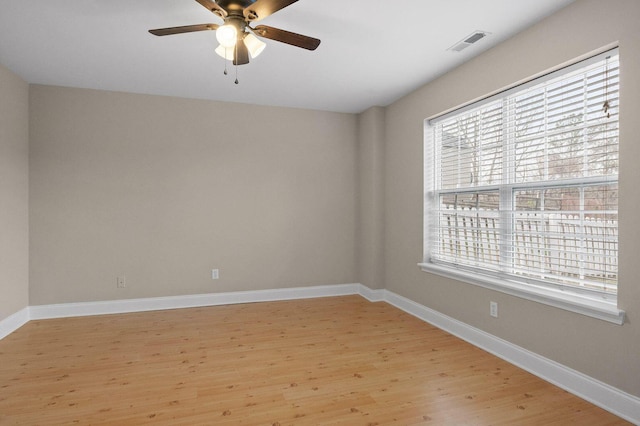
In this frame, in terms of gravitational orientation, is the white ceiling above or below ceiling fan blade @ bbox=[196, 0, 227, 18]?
above

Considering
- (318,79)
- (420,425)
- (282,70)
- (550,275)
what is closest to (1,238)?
(282,70)

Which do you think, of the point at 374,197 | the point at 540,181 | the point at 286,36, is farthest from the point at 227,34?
the point at 374,197

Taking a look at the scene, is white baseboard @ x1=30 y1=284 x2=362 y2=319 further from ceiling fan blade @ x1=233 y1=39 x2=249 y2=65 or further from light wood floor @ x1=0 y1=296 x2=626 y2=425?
ceiling fan blade @ x1=233 y1=39 x2=249 y2=65

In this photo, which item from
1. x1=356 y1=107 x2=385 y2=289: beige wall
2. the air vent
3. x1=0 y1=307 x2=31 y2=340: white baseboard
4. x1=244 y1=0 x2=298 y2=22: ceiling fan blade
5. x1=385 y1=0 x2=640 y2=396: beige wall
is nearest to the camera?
x1=244 y1=0 x2=298 y2=22: ceiling fan blade

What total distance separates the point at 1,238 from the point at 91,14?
2.31m

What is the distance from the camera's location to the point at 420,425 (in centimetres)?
203

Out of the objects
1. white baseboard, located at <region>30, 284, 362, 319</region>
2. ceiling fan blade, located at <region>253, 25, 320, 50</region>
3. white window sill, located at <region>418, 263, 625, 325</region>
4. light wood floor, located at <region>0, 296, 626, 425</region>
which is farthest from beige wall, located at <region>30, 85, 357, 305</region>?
ceiling fan blade, located at <region>253, 25, 320, 50</region>

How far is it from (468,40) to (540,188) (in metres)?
1.28

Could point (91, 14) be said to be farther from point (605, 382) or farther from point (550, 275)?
point (605, 382)

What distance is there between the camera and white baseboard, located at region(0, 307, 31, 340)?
3410 mm

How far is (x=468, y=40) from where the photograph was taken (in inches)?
113

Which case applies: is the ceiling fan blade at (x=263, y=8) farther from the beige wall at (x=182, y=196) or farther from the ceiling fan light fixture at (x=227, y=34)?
the beige wall at (x=182, y=196)

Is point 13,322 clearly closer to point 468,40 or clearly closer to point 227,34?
point 227,34

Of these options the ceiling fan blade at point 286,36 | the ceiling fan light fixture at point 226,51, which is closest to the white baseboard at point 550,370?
the ceiling fan blade at point 286,36
